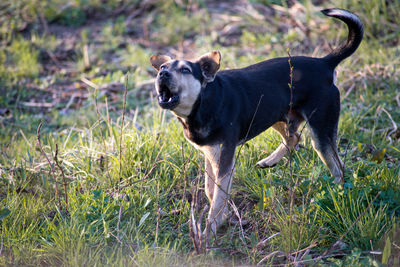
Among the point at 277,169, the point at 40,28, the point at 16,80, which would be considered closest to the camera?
the point at 277,169

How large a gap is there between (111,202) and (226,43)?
479 centimetres

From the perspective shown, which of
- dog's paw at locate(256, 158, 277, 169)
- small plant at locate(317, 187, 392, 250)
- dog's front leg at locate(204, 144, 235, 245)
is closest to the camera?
small plant at locate(317, 187, 392, 250)

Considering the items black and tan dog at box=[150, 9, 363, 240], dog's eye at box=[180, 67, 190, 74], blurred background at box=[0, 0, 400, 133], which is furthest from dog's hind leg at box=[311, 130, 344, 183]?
blurred background at box=[0, 0, 400, 133]

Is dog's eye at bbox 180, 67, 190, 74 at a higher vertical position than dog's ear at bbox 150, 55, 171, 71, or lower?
higher

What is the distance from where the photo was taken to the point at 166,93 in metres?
3.20

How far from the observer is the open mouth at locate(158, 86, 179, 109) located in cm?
306

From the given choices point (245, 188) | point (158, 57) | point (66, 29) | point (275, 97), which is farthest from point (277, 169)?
point (66, 29)

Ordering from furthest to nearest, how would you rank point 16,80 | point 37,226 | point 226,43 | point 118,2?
point 118,2 → point 226,43 → point 16,80 → point 37,226

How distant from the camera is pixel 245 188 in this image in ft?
12.5

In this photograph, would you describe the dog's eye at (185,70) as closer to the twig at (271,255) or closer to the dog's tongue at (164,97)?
the dog's tongue at (164,97)

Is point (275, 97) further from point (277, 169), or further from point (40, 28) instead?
point (40, 28)

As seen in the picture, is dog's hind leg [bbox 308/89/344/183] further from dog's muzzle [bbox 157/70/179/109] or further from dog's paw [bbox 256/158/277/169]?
dog's muzzle [bbox 157/70/179/109]

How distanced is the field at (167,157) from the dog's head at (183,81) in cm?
36

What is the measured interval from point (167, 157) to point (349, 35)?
2016mm
